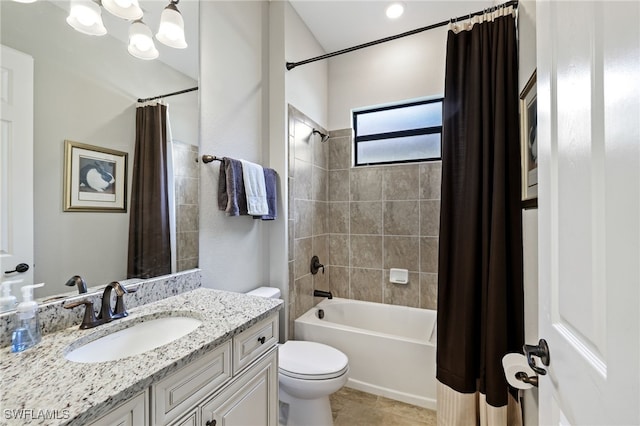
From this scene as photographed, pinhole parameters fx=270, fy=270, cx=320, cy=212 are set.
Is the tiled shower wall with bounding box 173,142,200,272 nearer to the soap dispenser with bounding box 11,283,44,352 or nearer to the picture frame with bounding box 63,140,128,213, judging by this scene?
the picture frame with bounding box 63,140,128,213

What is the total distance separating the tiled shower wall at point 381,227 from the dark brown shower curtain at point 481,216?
85 centimetres

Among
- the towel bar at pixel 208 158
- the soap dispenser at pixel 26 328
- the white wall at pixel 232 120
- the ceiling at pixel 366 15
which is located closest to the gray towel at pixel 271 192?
the white wall at pixel 232 120

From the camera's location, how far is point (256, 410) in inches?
43.2

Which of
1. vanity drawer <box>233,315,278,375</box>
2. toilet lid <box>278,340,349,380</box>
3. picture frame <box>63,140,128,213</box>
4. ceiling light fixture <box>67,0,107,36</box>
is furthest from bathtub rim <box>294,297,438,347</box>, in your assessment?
ceiling light fixture <box>67,0,107,36</box>

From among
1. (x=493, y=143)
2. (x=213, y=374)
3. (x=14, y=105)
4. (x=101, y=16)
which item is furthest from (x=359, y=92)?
(x=213, y=374)

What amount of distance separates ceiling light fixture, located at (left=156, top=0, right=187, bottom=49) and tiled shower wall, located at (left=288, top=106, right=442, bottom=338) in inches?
36.9

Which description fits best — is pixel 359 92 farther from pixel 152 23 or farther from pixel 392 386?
pixel 392 386

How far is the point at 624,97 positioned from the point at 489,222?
1.19m

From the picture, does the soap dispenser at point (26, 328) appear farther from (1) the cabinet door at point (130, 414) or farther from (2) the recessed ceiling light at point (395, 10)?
(2) the recessed ceiling light at point (395, 10)

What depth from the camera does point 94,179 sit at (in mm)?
1083

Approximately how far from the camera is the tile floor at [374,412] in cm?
175

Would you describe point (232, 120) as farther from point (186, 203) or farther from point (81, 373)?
point (81, 373)

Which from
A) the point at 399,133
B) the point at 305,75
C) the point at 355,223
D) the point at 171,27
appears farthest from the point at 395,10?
the point at 355,223

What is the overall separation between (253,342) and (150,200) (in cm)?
83
